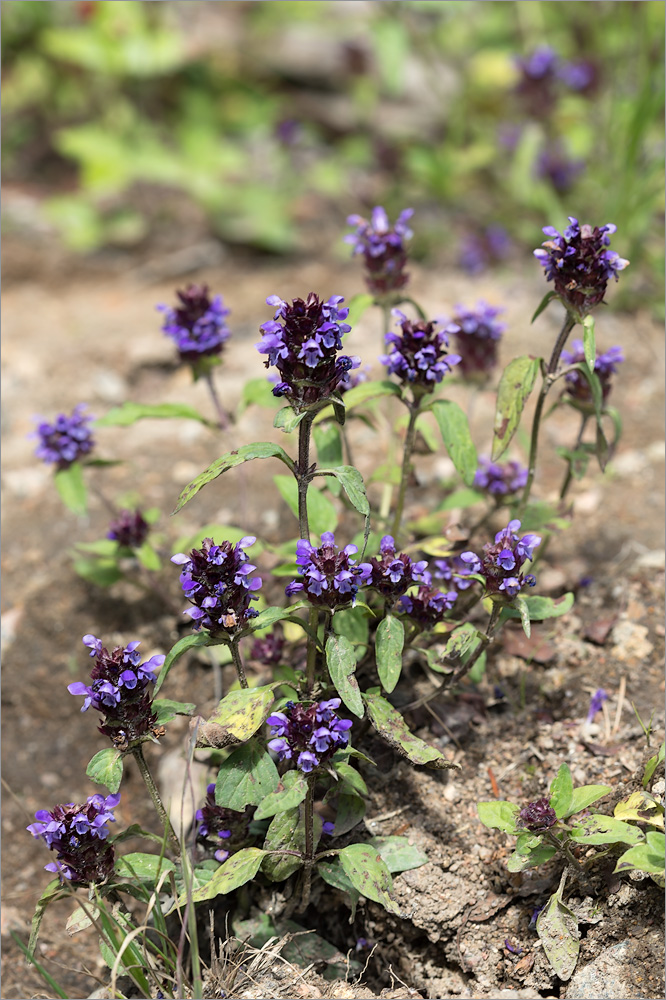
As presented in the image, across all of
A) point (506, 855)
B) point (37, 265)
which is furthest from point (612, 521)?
point (37, 265)

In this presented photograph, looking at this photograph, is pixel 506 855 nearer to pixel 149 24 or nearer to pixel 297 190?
pixel 297 190

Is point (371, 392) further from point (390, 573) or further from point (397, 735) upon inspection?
point (397, 735)

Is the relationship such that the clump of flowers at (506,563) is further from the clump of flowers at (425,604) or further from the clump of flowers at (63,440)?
the clump of flowers at (63,440)

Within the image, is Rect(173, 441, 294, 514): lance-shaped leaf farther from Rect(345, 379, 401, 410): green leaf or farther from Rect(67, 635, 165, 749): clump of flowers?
Rect(345, 379, 401, 410): green leaf

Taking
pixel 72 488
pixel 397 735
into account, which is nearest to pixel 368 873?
pixel 397 735

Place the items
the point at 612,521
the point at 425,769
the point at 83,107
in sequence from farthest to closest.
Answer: the point at 83,107 → the point at 612,521 → the point at 425,769

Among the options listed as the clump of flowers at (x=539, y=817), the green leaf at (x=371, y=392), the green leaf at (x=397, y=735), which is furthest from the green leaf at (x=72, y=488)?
the clump of flowers at (x=539, y=817)

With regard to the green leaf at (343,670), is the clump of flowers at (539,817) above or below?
below
